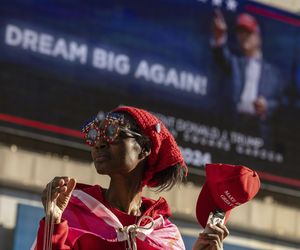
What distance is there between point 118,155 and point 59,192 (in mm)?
459

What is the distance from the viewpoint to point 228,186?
6.13 m

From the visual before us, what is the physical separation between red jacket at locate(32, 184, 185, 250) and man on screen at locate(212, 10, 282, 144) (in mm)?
12646

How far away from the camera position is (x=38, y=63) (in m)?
17.2

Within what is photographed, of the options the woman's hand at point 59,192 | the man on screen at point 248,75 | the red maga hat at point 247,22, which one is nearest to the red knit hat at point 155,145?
the woman's hand at point 59,192

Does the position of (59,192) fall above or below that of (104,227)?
above

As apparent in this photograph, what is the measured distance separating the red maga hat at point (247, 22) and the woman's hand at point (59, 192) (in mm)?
13392

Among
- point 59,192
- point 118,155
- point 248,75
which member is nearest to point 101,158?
point 118,155

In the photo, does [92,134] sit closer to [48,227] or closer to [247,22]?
[48,227]

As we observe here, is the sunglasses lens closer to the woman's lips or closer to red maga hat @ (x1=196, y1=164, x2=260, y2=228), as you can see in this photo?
the woman's lips

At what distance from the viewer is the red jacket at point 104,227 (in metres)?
6.04

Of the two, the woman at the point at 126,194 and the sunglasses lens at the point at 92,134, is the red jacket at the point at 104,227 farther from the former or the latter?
the sunglasses lens at the point at 92,134

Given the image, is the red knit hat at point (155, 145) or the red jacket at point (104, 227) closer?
the red jacket at point (104, 227)

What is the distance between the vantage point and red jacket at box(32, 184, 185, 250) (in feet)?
19.8

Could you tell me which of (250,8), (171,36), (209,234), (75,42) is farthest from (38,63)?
(209,234)
